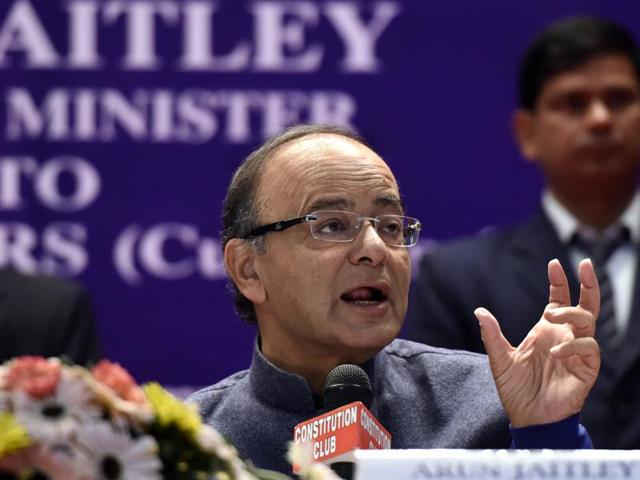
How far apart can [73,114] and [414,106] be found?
108 centimetres

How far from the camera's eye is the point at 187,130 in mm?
4316

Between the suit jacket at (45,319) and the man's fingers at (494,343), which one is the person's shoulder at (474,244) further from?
the man's fingers at (494,343)

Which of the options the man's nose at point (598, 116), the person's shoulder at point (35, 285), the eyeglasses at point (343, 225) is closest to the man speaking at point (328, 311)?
the eyeglasses at point (343, 225)

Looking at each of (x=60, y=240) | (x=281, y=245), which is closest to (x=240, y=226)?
(x=281, y=245)

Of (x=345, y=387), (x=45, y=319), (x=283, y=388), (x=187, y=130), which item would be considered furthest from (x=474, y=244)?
(x=345, y=387)

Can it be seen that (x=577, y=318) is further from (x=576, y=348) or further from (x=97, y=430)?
(x=97, y=430)

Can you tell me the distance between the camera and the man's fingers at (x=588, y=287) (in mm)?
2219

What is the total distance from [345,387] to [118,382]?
2.45ft

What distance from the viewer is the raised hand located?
224 centimetres

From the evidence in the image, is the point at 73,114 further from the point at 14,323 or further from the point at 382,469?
the point at 382,469

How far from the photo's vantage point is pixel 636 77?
4148 mm

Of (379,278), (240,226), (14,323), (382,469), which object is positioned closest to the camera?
(382,469)

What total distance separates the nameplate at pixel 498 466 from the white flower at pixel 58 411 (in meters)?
0.34

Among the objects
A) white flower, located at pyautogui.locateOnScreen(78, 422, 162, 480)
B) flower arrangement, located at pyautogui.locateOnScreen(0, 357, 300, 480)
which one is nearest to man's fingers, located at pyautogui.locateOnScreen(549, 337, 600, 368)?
flower arrangement, located at pyautogui.locateOnScreen(0, 357, 300, 480)
